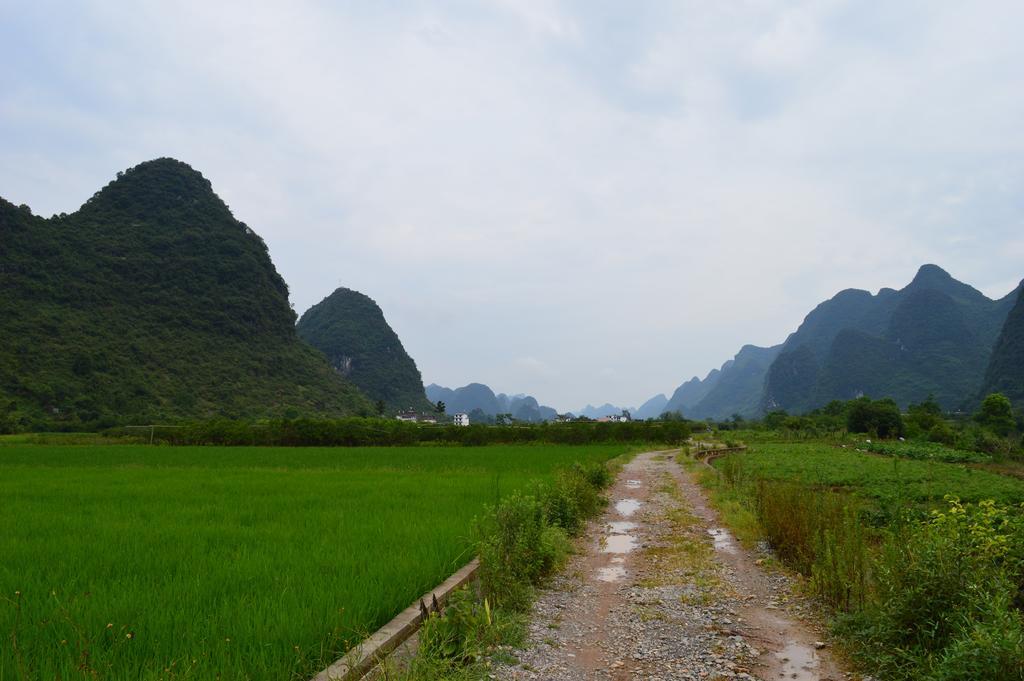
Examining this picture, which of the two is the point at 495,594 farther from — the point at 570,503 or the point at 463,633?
the point at 570,503

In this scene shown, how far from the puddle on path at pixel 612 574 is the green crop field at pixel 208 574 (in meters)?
1.99

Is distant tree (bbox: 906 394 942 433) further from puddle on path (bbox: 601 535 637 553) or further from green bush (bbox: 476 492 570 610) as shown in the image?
green bush (bbox: 476 492 570 610)

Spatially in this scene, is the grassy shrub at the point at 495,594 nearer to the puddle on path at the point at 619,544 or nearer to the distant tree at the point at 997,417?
the puddle on path at the point at 619,544

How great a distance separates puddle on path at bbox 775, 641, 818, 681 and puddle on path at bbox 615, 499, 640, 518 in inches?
313

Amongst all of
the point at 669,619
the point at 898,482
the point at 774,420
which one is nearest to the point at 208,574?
the point at 669,619

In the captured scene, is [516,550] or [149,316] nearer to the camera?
[516,550]

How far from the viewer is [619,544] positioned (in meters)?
9.78

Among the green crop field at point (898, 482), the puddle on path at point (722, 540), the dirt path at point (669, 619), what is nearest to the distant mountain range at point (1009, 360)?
the green crop field at point (898, 482)

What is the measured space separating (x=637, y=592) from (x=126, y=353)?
79.5m

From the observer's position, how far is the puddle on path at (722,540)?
30.4 ft

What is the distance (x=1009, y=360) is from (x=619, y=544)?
132454 millimetres

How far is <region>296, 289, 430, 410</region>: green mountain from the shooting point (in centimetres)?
14088

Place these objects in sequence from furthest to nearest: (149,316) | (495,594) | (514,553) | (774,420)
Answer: (149,316)
(774,420)
(514,553)
(495,594)

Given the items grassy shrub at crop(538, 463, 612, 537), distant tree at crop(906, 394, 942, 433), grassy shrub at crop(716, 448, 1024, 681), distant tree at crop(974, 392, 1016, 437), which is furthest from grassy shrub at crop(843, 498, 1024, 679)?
distant tree at crop(974, 392, 1016, 437)
